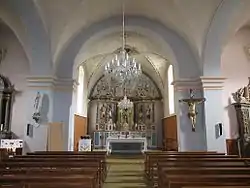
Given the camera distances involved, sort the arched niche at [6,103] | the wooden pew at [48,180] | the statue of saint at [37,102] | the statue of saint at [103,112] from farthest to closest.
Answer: the statue of saint at [103,112] < the arched niche at [6,103] < the statue of saint at [37,102] < the wooden pew at [48,180]

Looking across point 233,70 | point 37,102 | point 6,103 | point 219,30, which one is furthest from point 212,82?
point 6,103

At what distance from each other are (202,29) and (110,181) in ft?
22.2

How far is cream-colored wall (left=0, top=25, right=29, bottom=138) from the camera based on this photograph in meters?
10.6

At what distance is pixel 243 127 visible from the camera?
10359mm

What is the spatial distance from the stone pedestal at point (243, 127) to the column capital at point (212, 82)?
113cm

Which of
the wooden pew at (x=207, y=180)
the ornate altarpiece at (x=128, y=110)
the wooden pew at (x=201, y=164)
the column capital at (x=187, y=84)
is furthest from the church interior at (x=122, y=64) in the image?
the wooden pew at (x=207, y=180)

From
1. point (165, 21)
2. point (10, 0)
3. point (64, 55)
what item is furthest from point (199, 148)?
point (10, 0)

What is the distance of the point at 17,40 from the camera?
36.7 ft

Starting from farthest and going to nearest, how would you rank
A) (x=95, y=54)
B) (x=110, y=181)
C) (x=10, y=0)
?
(x=95, y=54) < (x=10, y=0) < (x=110, y=181)

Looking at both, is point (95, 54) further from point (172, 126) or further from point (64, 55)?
point (172, 126)

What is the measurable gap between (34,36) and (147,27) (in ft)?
15.6

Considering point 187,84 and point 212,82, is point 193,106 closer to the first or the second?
point 187,84

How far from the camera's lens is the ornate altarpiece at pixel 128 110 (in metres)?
16.7

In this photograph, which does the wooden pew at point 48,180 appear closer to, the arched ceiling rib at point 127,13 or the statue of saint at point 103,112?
the arched ceiling rib at point 127,13
